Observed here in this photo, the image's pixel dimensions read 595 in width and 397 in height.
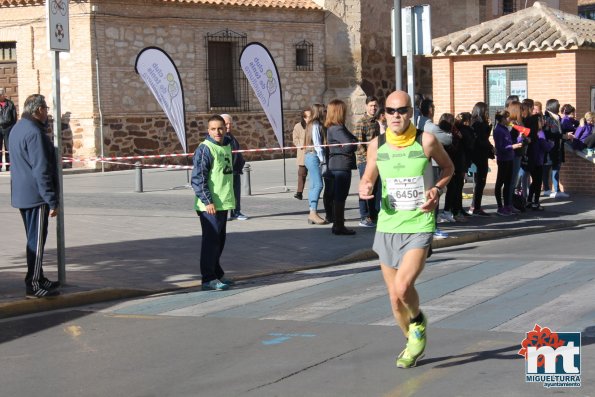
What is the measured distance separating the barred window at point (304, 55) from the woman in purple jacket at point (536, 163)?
14809 mm

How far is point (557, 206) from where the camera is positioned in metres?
20.1

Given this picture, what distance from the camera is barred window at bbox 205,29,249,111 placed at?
105 feet

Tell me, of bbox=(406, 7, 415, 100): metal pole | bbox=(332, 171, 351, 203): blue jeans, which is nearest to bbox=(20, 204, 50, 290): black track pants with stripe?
bbox=(332, 171, 351, 203): blue jeans

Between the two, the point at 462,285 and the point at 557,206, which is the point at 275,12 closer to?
the point at 557,206

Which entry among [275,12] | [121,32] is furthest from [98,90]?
[275,12]

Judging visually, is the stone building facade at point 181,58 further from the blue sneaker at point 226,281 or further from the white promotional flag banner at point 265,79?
the blue sneaker at point 226,281

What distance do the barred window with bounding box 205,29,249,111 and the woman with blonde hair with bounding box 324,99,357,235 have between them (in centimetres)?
1589

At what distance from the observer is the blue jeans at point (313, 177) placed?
55.7 feet

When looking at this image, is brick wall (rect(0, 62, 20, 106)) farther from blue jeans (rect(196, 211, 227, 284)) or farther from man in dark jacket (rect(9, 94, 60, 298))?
man in dark jacket (rect(9, 94, 60, 298))

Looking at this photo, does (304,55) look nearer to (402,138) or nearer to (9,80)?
(9,80)

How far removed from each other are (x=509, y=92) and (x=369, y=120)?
726 centimetres

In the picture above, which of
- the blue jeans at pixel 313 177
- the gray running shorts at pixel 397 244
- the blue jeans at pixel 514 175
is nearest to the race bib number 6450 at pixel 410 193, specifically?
the gray running shorts at pixel 397 244

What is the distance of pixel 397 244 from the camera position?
8.01 metres

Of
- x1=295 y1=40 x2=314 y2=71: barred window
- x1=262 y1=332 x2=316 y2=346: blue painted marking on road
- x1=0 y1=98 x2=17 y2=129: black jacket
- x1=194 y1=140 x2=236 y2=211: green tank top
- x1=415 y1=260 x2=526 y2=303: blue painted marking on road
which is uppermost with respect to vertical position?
x1=295 y1=40 x2=314 y2=71: barred window
